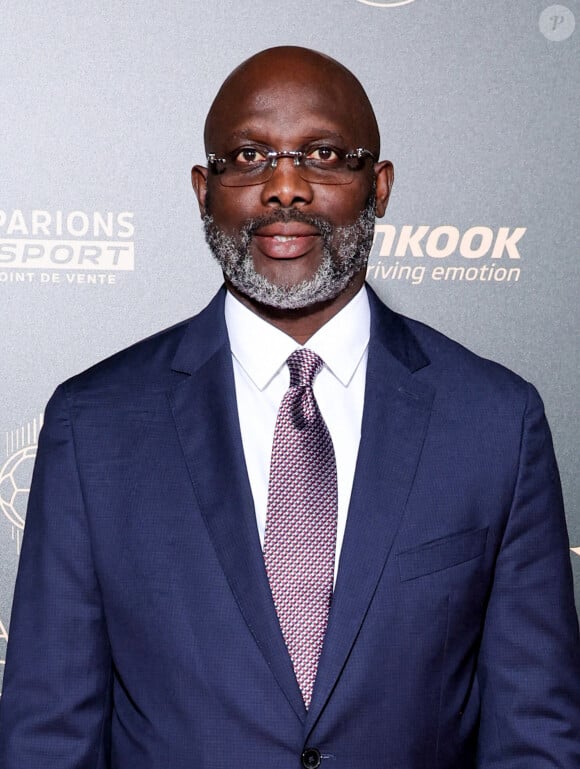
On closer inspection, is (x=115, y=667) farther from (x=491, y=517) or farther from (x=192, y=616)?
(x=491, y=517)

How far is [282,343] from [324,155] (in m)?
0.25

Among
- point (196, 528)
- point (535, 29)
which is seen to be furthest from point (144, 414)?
point (535, 29)

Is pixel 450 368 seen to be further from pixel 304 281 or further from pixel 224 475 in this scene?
pixel 224 475

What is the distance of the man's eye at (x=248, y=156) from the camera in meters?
1.31

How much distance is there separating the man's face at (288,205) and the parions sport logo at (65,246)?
54 cm

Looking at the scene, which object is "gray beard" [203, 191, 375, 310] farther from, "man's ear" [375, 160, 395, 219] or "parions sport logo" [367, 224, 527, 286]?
"parions sport logo" [367, 224, 527, 286]

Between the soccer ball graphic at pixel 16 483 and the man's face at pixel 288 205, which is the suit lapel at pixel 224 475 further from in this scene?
the soccer ball graphic at pixel 16 483

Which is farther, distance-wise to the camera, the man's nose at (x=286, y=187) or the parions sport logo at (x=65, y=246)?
the parions sport logo at (x=65, y=246)

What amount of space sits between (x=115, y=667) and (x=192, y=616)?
6.1 inches

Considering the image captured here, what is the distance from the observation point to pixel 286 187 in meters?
1.28

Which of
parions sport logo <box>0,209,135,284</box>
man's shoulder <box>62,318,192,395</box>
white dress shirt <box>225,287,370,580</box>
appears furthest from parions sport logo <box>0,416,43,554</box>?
white dress shirt <box>225,287,370,580</box>

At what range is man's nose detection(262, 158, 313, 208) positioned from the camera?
1.28 metres

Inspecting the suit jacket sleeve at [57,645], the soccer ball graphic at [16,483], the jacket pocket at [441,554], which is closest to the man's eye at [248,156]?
the suit jacket sleeve at [57,645]

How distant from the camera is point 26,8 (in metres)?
1.79
